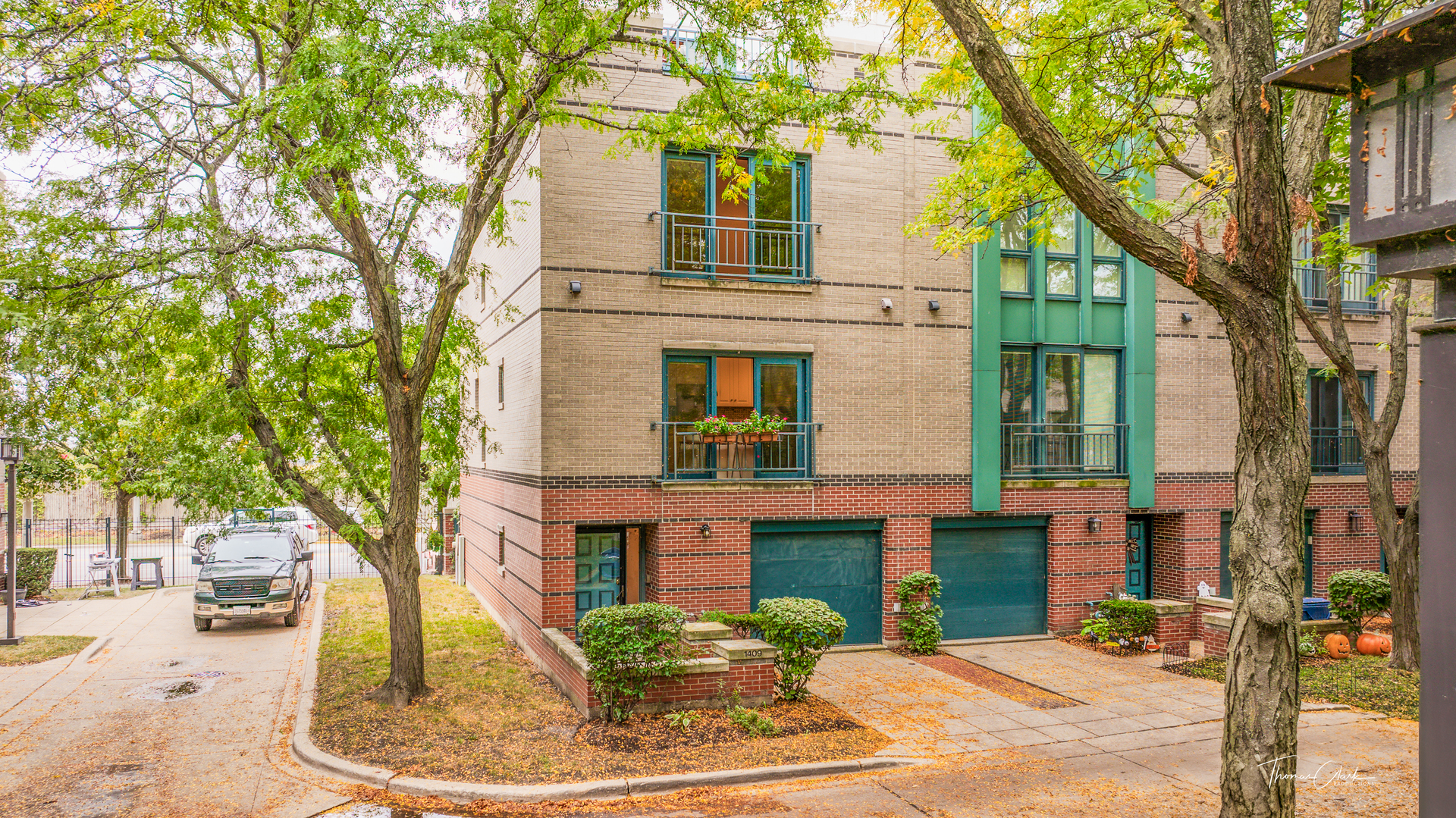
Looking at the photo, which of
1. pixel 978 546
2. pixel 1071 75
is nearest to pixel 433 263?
pixel 1071 75

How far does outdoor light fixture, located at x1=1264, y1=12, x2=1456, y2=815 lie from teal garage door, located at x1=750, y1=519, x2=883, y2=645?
32.6 feet

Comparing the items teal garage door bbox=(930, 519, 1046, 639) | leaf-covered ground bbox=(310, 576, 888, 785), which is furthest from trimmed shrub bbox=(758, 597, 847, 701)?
teal garage door bbox=(930, 519, 1046, 639)

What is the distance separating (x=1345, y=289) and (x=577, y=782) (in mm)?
18085

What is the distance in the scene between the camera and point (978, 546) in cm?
1529

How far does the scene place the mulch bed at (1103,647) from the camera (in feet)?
46.5

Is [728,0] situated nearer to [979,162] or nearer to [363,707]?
[979,162]

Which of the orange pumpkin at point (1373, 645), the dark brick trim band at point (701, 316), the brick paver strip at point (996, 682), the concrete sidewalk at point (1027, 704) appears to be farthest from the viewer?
the orange pumpkin at point (1373, 645)

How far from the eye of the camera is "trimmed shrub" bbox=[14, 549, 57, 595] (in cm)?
1856

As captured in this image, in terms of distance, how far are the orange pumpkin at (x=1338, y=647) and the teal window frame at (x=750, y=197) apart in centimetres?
983

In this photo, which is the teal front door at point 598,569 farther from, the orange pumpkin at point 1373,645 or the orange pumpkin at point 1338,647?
the orange pumpkin at point 1373,645

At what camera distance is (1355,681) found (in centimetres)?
1199

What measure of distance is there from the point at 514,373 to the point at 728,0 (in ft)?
23.9

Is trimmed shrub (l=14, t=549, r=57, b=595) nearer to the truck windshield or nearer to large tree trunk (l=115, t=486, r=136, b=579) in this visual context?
large tree trunk (l=115, t=486, r=136, b=579)

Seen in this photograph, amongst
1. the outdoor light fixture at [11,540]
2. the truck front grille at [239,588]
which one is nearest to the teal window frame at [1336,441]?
the truck front grille at [239,588]
